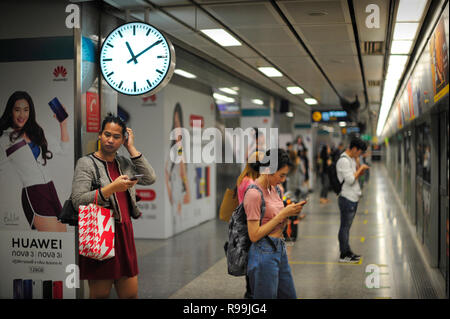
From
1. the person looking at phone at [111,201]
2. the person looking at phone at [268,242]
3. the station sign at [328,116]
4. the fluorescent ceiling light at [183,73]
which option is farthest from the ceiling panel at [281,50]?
the station sign at [328,116]

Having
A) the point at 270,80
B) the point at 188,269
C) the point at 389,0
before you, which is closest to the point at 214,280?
the point at 188,269

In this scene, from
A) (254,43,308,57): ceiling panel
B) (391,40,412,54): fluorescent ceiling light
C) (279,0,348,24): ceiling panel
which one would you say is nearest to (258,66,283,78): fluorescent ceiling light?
(254,43,308,57): ceiling panel

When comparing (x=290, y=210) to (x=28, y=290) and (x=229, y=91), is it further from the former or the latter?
(x=229, y=91)

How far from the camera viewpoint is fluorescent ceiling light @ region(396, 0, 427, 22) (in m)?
5.06

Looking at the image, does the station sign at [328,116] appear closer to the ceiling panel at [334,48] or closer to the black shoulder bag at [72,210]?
the ceiling panel at [334,48]

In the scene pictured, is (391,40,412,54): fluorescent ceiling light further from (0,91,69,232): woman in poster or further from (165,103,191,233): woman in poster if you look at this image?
(0,91,69,232): woman in poster

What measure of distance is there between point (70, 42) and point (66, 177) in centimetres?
124

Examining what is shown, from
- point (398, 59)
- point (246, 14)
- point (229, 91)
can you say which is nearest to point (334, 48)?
point (398, 59)

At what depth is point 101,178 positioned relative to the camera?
3797 millimetres

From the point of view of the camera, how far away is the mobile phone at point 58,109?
4.88m

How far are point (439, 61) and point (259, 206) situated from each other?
90.2 inches

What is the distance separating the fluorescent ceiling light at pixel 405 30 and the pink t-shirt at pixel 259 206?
3353 millimetres

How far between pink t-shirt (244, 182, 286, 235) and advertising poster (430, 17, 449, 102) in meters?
1.79

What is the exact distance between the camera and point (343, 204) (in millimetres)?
6945
